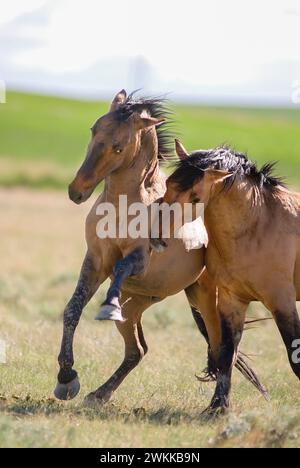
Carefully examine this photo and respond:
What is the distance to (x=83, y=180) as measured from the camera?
7.61m

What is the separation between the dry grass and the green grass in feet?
90.5

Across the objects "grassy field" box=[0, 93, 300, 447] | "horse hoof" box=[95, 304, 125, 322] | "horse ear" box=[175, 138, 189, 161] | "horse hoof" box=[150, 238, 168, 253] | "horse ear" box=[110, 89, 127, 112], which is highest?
"horse ear" box=[110, 89, 127, 112]

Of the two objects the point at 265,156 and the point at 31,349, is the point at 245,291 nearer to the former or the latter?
the point at 31,349

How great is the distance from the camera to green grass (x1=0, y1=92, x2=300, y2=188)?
1812 inches

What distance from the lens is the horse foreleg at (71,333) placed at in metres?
7.83

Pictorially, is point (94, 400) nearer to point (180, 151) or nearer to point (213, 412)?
point (213, 412)

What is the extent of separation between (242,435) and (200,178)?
202 centimetres

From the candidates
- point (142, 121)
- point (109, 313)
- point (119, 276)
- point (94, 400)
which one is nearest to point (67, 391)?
point (94, 400)

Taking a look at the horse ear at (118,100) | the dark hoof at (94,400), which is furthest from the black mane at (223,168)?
the dark hoof at (94,400)

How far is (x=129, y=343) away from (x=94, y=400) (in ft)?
Answer: 2.94

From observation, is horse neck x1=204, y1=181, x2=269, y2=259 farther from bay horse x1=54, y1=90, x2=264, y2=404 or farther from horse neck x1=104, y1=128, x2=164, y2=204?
horse neck x1=104, y1=128, x2=164, y2=204

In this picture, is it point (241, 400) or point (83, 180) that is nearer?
point (83, 180)

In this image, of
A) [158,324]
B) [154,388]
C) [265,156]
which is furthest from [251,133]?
[154,388]

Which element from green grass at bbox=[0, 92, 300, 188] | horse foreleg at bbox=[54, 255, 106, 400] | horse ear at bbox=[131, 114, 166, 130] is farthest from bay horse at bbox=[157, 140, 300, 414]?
green grass at bbox=[0, 92, 300, 188]
